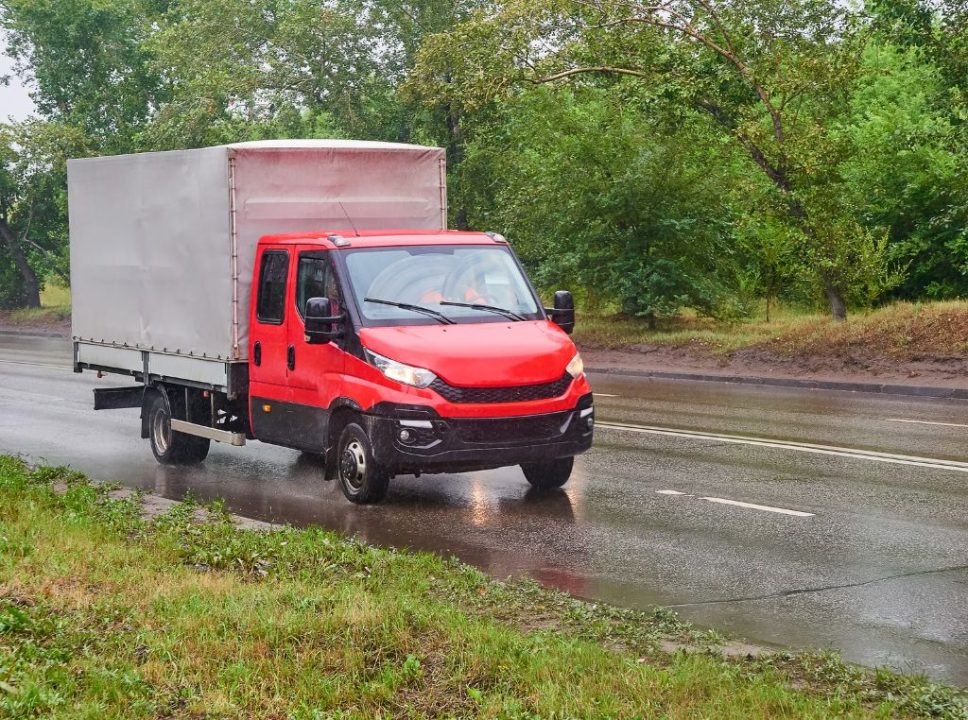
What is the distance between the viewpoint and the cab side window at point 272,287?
11.8 m

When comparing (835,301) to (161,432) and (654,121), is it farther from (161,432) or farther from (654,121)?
(161,432)

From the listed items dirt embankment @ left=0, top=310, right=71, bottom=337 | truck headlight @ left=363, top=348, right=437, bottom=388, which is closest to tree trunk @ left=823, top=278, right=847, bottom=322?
truck headlight @ left=363, top=348, right=437, bottom=388

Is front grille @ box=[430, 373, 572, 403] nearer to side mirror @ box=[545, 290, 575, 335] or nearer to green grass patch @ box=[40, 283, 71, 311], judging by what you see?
side mirror @ box=[545, 290, 575, 335]

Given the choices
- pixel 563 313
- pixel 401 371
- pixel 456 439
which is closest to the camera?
pixel 456 439

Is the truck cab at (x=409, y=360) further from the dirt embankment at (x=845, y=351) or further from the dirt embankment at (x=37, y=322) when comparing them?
the dirt embankment at (x=37, y=322)

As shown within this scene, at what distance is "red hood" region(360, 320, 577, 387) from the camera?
412 inches

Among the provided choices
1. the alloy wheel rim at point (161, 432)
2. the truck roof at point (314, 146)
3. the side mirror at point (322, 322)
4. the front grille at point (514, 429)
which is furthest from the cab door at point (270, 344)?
the front grille at point (514, 429)

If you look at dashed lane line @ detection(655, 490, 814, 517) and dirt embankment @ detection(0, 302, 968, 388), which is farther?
dirt embankment @ detection(0, 302, 968, 388)

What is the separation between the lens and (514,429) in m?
10.6

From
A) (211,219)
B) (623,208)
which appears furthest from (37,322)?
(211,219)

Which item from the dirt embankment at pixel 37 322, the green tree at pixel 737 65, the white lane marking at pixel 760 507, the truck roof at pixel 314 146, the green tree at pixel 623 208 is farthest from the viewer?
the dirt embankment at pixel 37 322

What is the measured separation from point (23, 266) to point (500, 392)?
4224 cm

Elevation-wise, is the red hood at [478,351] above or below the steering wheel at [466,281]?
below

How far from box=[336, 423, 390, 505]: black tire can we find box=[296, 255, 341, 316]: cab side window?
1.15 m
